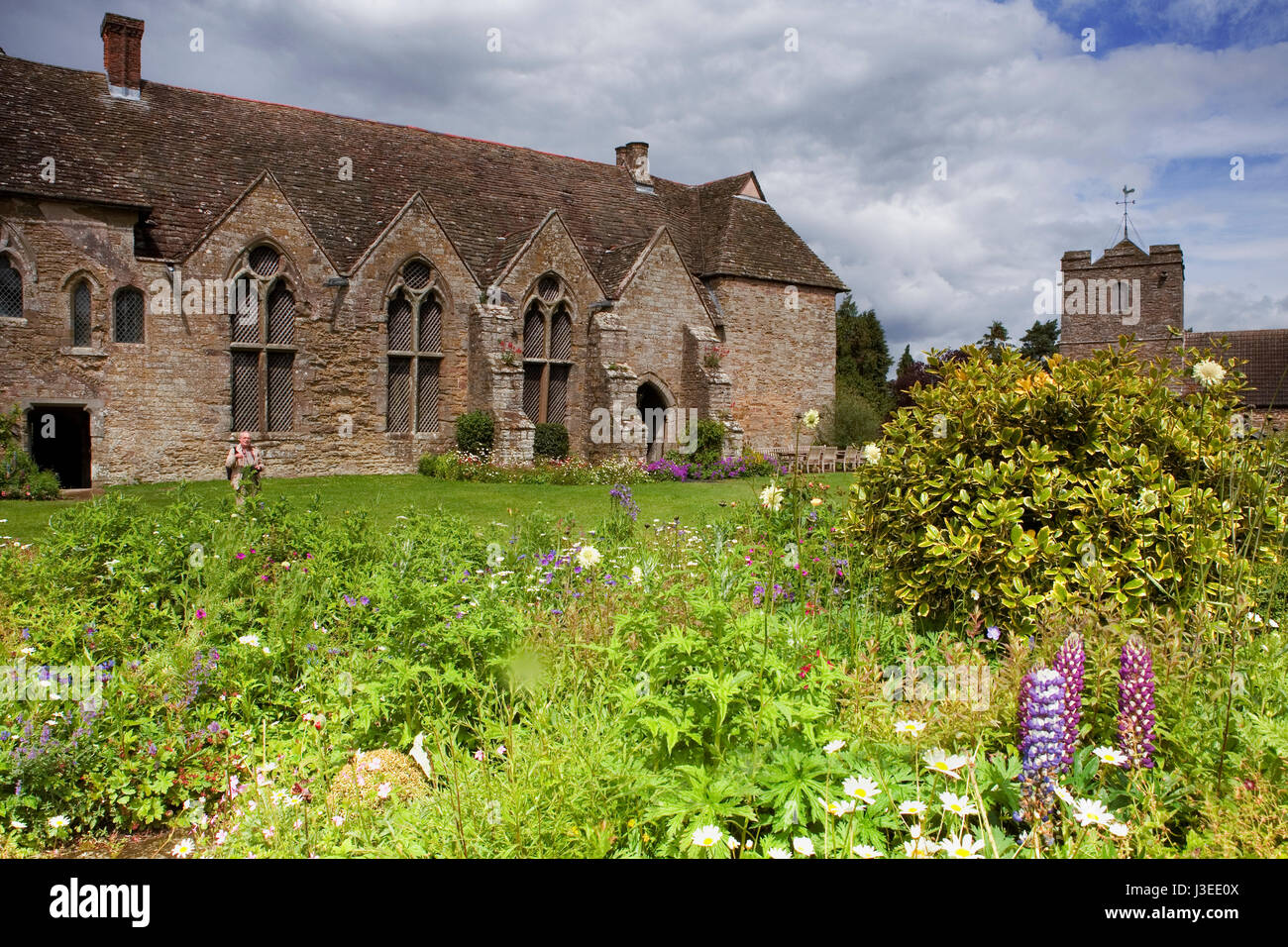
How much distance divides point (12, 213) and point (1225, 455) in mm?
21895

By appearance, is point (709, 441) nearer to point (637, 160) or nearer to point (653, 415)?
point (653, 415)

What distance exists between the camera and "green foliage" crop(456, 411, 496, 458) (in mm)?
23031

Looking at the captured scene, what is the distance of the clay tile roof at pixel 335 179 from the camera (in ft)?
64.0

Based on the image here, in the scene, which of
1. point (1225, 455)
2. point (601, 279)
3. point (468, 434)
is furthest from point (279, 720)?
point (601, 279)

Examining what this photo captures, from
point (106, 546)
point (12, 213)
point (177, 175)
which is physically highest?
point (177, 175)

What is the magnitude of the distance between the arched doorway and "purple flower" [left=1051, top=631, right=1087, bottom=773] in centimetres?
2447

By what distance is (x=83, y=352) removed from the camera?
A: 741 inches

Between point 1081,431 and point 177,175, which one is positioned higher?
point 177,175

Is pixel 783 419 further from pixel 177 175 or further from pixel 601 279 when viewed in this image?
pixel 177 175

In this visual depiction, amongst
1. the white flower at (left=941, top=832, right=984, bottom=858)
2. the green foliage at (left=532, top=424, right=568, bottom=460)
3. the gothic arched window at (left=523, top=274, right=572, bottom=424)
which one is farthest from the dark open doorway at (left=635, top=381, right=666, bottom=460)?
the white flower at (left=941, top=832, right=984, bottom=858)

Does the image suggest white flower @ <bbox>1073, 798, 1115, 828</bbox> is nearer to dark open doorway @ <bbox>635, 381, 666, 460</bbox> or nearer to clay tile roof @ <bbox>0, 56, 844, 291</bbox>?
clay tile roof @ <bbox>0, 56, 844, 291</bbox>

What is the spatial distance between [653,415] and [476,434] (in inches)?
269

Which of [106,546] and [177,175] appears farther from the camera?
[177,175]

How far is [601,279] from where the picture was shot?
86.3ft
